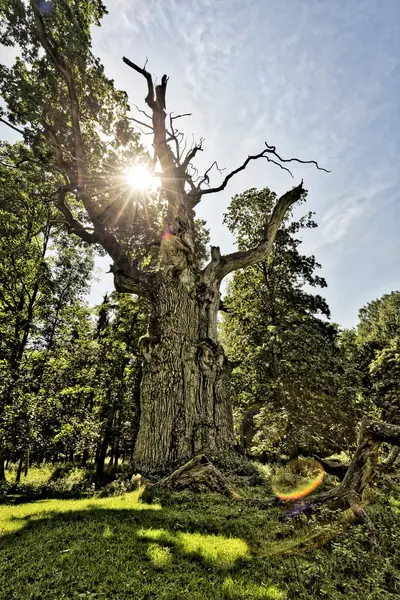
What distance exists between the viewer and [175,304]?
7938 mm

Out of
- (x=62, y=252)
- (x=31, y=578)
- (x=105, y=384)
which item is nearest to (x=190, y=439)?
(x=31, y=578)

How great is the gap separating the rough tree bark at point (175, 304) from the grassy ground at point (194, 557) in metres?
2.13

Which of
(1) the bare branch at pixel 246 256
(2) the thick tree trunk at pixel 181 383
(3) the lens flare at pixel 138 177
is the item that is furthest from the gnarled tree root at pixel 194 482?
(3) the lens flare at pixel 138 177

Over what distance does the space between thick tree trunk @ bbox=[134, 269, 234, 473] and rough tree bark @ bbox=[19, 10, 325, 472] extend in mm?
21

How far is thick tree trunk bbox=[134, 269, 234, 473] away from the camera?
626 centimetres

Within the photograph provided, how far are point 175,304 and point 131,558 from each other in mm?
5594

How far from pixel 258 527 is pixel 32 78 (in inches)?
551

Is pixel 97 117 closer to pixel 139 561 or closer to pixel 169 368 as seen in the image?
pixel 169 368

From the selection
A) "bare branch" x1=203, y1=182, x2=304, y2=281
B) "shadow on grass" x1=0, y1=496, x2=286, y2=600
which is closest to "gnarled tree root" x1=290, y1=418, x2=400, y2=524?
"shadow on grass" x1=0, y1=496, x2=286, y2=600

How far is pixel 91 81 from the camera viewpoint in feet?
35.6

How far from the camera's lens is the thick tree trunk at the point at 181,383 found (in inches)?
247

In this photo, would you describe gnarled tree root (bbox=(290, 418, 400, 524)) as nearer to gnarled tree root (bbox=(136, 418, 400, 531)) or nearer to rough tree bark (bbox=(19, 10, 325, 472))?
gnarled tree root (bbox=(136, 418, 400, 531))

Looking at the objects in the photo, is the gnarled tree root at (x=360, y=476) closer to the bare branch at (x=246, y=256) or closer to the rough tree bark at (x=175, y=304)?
the rough tree bark at (x=175, y=304)

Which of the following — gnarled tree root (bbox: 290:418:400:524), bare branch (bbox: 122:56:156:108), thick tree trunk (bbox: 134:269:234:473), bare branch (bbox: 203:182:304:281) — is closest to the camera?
gnarled tree root (bbox: 290:418:400:524)
